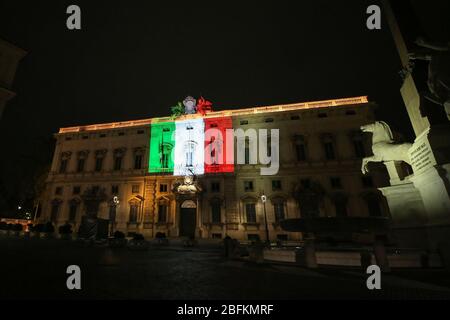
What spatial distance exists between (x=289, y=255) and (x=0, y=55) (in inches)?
798

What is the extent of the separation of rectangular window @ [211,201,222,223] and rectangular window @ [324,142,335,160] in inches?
536

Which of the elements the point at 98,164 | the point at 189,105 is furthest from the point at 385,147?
the point at 98,164

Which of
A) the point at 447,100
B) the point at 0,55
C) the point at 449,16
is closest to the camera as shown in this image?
the point at 447,100

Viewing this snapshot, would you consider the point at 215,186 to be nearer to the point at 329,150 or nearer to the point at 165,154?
the point at 165,154

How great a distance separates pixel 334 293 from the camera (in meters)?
3.96

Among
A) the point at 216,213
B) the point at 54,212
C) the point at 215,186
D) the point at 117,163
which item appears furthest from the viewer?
the point at 117,163

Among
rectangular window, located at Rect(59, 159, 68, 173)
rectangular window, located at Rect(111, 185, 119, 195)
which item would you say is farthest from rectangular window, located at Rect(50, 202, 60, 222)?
rectangular window, located at Rect(111, 185, 119, 195)

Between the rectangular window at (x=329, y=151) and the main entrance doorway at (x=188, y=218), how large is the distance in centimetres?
1616

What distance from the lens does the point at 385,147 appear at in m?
8.15

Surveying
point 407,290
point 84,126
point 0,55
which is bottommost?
point 407,290

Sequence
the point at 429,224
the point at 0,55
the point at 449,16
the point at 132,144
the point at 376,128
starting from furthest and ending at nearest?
the point at 132,144, the point at 0,55, the point at 376,128, the point at 449,16, the point at 429,224

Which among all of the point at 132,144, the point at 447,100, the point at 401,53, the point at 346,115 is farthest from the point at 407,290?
the point at 132,144

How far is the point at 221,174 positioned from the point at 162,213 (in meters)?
8.24
